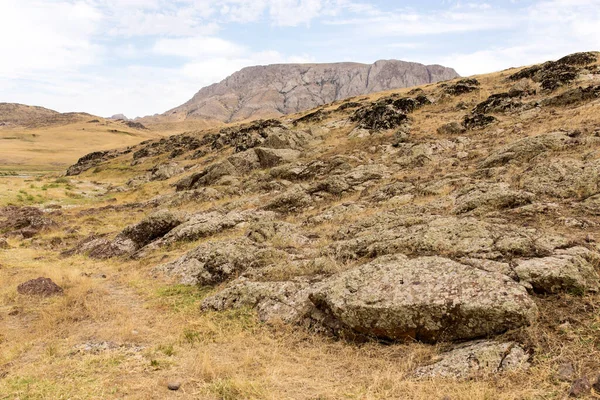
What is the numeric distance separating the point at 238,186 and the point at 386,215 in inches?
793

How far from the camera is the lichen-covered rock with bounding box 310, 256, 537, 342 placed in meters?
7.14

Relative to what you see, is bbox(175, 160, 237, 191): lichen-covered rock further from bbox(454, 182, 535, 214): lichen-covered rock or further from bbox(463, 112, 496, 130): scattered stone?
bbox(454, 182, 535, 214): lichen-covered rock

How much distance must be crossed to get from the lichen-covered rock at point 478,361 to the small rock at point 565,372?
469 mm

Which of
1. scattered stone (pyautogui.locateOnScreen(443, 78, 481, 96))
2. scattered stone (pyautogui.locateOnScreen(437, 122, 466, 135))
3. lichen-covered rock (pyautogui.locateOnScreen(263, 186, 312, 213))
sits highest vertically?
scattered stone (pyautogui.locateOnScreen(443, 78, 481, 96))

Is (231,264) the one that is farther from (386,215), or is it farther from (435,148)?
(435,148)

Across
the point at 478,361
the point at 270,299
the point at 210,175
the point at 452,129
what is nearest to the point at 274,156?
the point at 210,175

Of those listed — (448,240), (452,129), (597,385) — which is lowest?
(597,385)

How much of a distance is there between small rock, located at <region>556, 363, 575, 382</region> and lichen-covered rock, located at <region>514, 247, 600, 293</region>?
7.68ft

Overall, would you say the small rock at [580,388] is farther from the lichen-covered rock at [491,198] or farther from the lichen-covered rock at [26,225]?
the lichen-covered rock at [26,225]

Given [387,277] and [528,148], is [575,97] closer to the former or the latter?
[528,148]

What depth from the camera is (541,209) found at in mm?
12336

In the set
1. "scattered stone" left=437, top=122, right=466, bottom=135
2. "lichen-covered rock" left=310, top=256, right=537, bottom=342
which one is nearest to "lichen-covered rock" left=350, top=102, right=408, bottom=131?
"scattered stone" left=437, top=122, right=466, bottom=135

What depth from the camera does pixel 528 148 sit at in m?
19.8

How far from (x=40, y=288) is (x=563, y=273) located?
1663 centimetres
